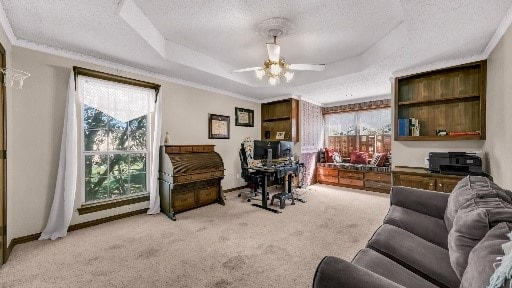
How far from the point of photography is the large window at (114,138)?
3373 mm

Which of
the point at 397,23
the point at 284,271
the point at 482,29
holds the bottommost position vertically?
the point at 284,271

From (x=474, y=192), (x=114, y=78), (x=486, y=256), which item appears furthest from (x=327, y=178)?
(x=486, y=256)

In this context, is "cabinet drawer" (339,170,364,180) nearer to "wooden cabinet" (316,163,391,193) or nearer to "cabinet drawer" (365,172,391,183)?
"wooden cabinet" (316,163,391,193)

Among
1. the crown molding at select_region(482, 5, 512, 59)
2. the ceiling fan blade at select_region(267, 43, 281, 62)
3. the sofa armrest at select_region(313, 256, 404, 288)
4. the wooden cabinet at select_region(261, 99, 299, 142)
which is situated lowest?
the sofa armrest at select_region(313, 256, 404, 288)

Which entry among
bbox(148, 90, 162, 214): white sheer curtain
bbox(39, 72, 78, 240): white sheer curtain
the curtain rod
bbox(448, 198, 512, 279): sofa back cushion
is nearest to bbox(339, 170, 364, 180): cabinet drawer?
bbox(148, 90, 162, 214): white sheer curtain

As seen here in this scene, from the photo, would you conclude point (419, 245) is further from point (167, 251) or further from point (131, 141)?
point (131, 141)

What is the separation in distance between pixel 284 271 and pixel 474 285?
1591mm

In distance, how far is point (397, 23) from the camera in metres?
2.77

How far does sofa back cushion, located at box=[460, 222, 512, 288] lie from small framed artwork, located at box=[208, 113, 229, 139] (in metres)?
4.57

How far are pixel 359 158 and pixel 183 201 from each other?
4.71 meters

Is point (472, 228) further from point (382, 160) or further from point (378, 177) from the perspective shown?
point (382, 160)

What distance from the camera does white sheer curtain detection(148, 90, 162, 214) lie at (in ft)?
12.7

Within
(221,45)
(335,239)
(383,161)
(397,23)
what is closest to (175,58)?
(221,45)

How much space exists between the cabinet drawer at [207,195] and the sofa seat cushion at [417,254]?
316 cm
